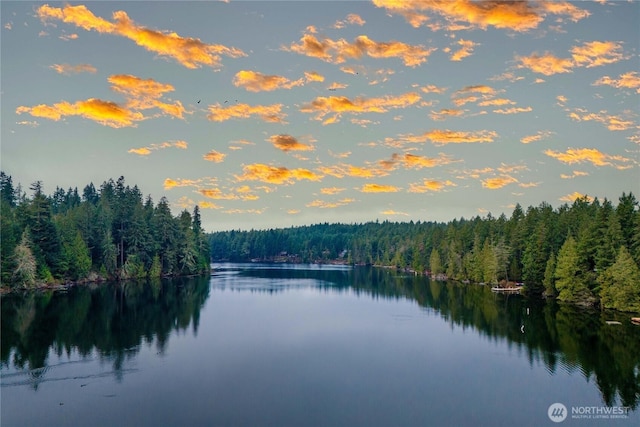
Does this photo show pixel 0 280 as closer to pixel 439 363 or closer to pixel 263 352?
pixel 263 352

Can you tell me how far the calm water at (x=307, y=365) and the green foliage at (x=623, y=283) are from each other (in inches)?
216

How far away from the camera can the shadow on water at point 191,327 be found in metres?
42.0

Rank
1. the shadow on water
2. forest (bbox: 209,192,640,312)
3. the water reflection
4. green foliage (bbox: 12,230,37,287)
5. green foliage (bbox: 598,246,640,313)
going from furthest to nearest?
green foliage (bbox: 12,230,37,287) → forest (bbox: 209,192,640,312) → green foliage (bbox: 598,246,640,313) → the water reflection → the shadow on water

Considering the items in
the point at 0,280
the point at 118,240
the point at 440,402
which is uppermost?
the point at 118,240

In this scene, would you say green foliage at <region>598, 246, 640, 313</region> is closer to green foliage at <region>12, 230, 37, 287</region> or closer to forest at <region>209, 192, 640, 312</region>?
forest at <region>209, 192, 640, 312</region>

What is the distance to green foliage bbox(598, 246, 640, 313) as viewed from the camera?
68.2 meters

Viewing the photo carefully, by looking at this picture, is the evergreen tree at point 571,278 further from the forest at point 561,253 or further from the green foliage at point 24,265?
the green foliage at point 24,265

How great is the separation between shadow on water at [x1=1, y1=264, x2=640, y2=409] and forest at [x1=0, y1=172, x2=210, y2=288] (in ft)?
27.7

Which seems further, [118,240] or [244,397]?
[118,240]

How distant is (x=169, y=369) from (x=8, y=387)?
11.6 meters

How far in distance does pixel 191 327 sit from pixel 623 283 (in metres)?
61.9

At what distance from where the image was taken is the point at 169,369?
40.7 meters

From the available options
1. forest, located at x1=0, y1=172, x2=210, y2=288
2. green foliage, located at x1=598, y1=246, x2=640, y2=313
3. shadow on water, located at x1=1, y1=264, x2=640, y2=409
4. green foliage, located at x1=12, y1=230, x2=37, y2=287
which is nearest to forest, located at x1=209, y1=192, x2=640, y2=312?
green foliage, located at x1=598, y1=246, x2=640, y2=313

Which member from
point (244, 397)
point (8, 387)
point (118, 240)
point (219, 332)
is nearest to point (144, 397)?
point (244, 397)
